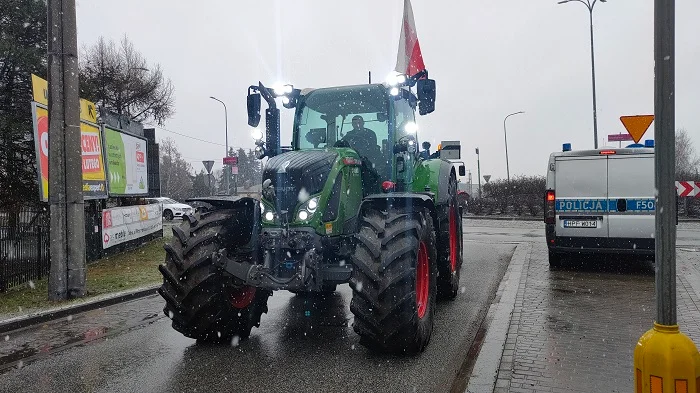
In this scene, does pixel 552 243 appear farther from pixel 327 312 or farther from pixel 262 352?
pixel 262 352

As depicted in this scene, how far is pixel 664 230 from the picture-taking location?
2.79 metres

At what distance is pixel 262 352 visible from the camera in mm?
5621

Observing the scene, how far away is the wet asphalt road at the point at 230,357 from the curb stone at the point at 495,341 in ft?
0.74

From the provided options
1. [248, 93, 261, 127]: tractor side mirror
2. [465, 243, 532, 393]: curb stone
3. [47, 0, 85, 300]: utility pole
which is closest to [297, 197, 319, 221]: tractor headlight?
[248, 93, 261, 127]: tractor side mirror

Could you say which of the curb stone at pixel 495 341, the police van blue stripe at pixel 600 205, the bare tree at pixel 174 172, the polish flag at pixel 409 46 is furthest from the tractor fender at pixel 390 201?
the bare tree at pixel 174 172

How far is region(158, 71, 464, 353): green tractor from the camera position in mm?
5078

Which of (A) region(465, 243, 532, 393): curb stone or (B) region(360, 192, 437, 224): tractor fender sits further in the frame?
(B) region(360, 192, 437, 224): tractor fender

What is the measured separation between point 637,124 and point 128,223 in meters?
13.0

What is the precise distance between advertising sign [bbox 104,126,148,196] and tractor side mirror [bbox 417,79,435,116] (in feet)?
37.2

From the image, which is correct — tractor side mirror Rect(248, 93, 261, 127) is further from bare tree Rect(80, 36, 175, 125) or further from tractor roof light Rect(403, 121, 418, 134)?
bare tree Rect(80, 36, 175, 125)

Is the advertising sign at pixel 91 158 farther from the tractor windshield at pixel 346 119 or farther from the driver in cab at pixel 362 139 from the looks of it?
the driver in cab at pixel 362 139

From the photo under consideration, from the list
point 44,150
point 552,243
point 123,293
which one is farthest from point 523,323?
point 44,150

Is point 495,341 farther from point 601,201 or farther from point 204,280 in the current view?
point 601,201

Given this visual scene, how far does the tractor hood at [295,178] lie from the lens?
18.8ft
